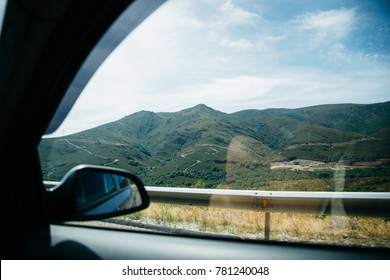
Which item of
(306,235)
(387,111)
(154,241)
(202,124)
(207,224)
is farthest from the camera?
(202,124)

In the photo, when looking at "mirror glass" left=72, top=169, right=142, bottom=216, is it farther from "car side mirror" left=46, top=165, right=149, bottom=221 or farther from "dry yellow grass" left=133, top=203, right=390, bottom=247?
"dry yellow grass" left=133, top=203, right=390, bottom=247

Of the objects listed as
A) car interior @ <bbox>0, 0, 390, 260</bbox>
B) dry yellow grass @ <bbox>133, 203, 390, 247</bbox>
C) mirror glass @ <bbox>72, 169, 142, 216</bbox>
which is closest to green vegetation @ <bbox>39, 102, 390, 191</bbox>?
car interior @ <bbox>0, 0, 390, 260</bbox>

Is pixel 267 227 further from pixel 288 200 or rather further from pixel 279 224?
pixel 288 200

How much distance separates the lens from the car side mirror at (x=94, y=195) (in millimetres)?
1888

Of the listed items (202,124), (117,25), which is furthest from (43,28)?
(202,124)

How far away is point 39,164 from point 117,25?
3.88 feet

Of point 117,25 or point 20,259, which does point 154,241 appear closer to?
point 20,259

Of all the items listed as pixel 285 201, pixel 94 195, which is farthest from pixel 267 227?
pixel 94 195

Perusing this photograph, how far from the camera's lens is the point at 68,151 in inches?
142

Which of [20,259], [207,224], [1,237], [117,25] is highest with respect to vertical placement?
[117,25]

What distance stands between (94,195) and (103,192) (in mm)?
150

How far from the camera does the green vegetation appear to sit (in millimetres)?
4633

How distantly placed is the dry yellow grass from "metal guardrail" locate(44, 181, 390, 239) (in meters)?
0.18

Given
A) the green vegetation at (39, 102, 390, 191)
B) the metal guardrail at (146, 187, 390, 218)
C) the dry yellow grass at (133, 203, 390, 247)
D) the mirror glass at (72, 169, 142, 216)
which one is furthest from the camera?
the green vegetation at (39, 102, 390, 191)
